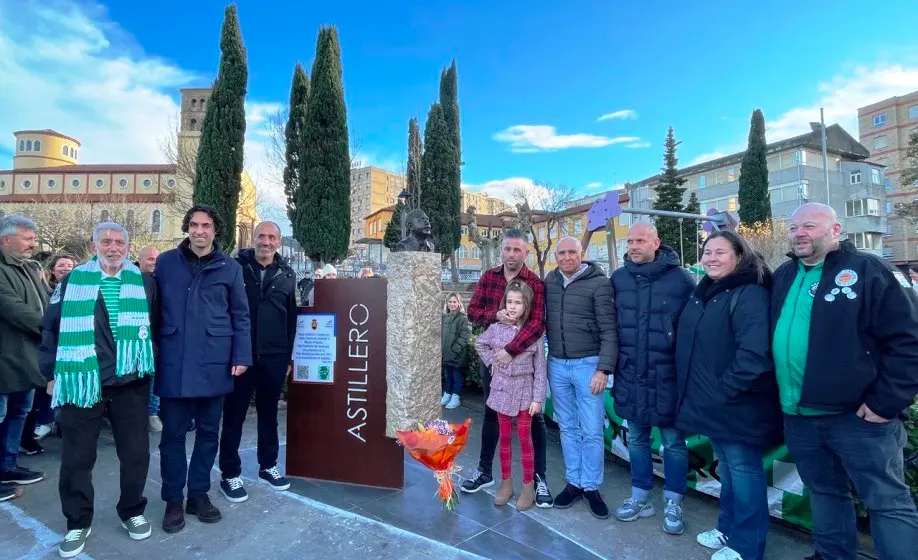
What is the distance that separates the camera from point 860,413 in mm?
2322

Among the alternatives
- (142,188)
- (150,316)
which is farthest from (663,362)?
(142,188)

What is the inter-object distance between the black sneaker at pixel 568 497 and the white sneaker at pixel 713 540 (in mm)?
838

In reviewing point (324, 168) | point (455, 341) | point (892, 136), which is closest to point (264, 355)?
point (455, 341)

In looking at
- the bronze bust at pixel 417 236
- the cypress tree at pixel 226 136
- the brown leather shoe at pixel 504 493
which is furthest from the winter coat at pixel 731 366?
the cypress tree at pixel 226 136

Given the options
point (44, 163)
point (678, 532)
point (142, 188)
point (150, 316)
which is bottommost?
point (678, 532)

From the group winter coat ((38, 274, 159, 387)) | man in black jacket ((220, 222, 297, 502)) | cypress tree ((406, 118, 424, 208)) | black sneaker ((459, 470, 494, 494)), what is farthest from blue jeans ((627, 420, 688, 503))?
cypress tree ((406, 118, 424, 208))

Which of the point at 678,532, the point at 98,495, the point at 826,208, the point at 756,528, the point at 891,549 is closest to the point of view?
the point at 891,549

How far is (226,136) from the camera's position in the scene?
15531 mm

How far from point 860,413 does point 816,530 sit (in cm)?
78

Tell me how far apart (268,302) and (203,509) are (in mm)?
1467

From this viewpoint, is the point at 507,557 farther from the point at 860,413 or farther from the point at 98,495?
the point at 98,495

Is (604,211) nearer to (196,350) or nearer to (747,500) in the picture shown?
(747,500)

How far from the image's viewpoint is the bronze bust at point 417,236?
3.74m

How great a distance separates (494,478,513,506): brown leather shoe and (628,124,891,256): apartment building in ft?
130
